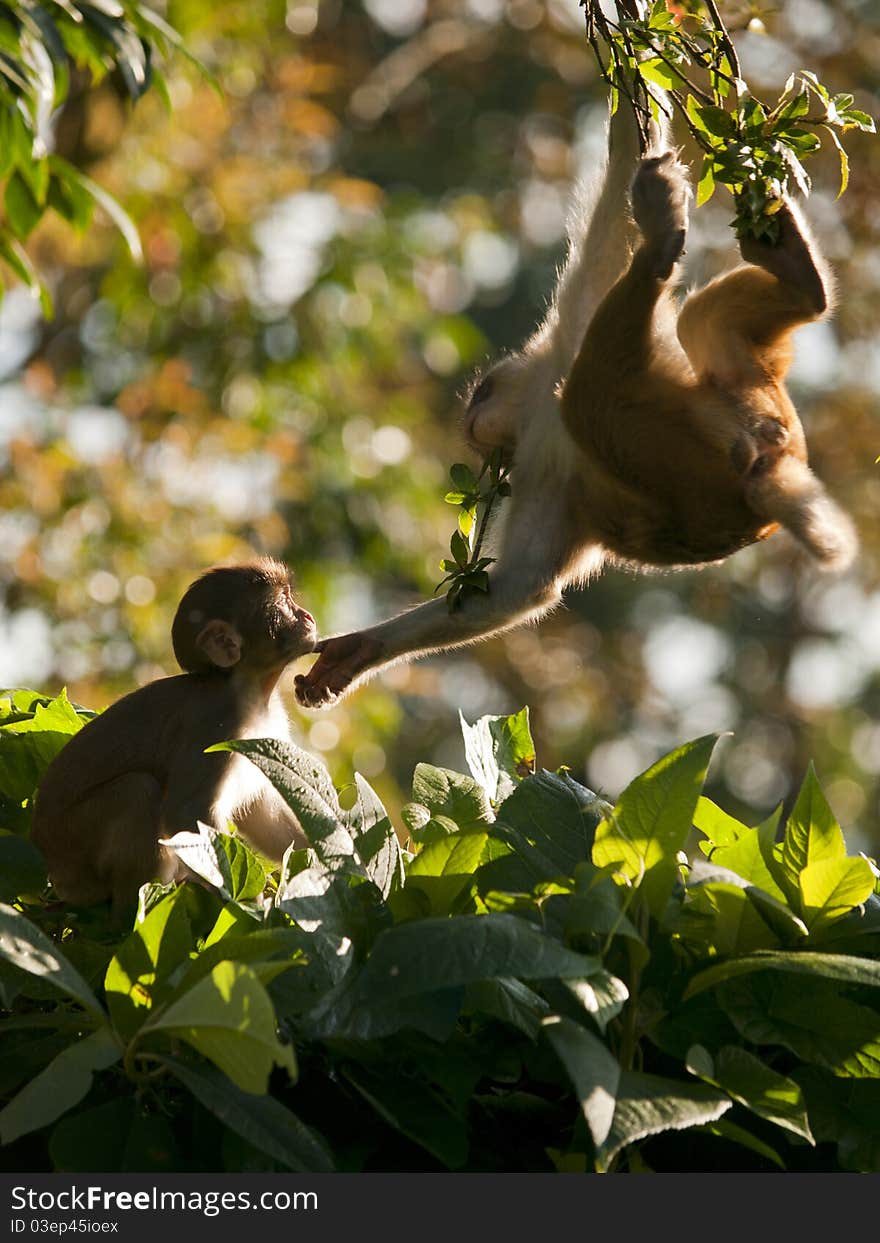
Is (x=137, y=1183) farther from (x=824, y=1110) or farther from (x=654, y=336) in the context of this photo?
(x=654, y=336)

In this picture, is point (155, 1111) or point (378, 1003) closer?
point (378, 1003)

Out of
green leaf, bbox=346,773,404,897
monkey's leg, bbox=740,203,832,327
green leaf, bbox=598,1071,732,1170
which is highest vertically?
monkey's leg, bbox=740,203,832,327

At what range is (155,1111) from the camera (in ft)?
5.86

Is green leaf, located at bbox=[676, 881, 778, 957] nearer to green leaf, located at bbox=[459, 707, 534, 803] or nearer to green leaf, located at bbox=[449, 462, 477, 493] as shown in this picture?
green leaf, located at bbox=[459, 707, 534, 803]

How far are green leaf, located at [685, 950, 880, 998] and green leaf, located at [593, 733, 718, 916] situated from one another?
0.33 feet

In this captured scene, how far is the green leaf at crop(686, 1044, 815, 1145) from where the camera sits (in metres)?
1.69

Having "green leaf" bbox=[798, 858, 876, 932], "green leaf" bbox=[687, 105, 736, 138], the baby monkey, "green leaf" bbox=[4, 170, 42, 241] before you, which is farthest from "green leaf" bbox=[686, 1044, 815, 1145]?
"green leaf" bbox=[4, 170, 42, 241]

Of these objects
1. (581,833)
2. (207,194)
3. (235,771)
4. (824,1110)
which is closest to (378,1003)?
(581,833)

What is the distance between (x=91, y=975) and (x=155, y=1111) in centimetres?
27

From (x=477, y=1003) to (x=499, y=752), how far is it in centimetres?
71

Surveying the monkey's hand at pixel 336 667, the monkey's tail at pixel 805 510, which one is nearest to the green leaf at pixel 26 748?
the monkey's hand at pixel 336 667

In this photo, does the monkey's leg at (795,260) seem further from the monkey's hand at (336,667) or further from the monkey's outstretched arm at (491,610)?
the monkey's hand at (336,667)

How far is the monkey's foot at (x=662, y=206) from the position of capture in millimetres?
2291

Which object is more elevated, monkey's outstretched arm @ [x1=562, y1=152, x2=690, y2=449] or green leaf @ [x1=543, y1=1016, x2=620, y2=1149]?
monkey's outstretched arm @ [x1=562, y1=152, x2=690, y2=449]
